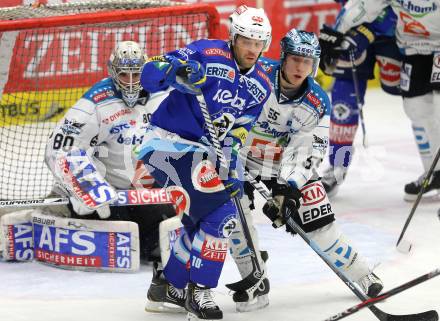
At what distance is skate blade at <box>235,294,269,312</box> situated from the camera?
461 cm

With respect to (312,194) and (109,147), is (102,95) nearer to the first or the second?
(109,147)

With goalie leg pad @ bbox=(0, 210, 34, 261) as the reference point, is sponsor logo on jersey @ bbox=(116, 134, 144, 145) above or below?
above

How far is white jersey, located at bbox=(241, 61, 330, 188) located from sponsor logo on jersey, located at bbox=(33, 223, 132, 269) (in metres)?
0.74

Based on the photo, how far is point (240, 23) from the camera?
14.0 ft

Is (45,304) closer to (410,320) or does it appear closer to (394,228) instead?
(410,320)

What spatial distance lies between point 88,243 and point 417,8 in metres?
2.35

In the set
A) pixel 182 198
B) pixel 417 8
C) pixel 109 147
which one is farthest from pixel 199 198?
pixel 417 8

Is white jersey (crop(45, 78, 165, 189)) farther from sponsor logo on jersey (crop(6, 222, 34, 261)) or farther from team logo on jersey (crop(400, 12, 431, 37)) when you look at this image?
team logo on jersey (crop(400, 12, 431, 37))

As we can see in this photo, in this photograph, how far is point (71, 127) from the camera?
5121mm

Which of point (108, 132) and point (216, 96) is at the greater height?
point (216, 96)

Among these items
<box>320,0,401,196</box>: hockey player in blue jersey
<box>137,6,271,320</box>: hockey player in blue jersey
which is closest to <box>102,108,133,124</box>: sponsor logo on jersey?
<box>137,6,271,320</box>: hockey player in blue jersey

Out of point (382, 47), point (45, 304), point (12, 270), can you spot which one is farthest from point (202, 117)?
point (382, 47)

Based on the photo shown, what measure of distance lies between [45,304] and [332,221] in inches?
50.0

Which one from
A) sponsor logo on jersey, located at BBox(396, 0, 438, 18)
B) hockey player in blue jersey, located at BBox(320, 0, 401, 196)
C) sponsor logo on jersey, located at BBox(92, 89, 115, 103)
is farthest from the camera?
hockey player in blue jersey, located at BBox(320, 0, 401, 196)
